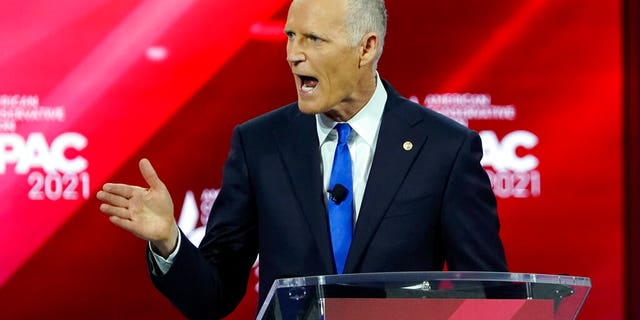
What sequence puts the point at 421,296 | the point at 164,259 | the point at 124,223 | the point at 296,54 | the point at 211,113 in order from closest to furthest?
the point at 421,296 < the point at 124,223 < the point at 164,259 < the point at 296,54 < the point at 211,113

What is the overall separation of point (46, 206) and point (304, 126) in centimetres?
157

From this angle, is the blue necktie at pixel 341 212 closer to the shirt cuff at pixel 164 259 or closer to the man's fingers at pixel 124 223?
the shirt cuff at pixel 164 259

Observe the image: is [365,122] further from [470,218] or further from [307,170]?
[470,218]

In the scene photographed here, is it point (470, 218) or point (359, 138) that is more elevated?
point (359, 138)

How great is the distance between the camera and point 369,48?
2.31m

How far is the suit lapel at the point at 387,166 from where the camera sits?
221cm

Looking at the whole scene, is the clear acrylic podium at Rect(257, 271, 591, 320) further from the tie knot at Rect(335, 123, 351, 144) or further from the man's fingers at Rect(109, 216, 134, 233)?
the tie knot at Rect(335, 123, 351, 144)

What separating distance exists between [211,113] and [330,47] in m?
1.53

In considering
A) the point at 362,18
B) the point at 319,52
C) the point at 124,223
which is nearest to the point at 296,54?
the point at 319,52

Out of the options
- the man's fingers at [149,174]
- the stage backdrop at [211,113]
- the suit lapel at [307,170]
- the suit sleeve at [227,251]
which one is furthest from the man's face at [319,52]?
the stage backdrop at [211,113]

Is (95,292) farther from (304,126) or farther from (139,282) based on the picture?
(304,126)

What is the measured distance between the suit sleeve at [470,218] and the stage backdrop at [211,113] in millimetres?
1395

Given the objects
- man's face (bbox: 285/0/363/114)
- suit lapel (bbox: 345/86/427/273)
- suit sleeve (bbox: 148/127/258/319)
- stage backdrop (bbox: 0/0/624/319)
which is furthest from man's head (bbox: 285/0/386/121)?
stage backdrop (bbox: 0/0/624/319)

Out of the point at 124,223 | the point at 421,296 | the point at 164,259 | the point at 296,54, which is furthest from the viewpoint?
the point at 296,54
